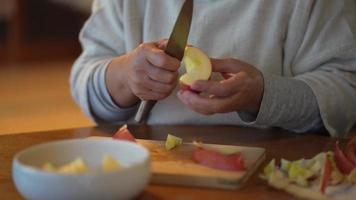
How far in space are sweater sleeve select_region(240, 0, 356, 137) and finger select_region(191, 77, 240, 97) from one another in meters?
0.08

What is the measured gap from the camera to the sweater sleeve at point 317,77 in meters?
1.05

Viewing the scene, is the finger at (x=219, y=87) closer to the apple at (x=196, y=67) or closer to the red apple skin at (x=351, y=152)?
the apple at (x=196, y=67)

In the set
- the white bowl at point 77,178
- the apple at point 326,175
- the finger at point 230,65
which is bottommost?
the apple at point 326,175

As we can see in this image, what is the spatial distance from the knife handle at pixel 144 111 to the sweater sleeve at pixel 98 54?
2 centimetres

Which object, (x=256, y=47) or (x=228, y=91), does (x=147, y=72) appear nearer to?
(x=228, y=91)

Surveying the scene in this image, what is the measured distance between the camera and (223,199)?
2.40 ft

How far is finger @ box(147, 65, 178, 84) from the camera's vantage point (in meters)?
0.97

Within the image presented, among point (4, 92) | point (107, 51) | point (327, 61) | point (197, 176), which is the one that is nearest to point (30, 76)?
point (4, 92)

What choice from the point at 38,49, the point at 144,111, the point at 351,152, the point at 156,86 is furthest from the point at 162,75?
the point at 38,49

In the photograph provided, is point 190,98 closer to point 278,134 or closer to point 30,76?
point 278,134

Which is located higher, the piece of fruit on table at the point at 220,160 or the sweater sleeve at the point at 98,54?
the piece of fruit on table at the point at 220,160

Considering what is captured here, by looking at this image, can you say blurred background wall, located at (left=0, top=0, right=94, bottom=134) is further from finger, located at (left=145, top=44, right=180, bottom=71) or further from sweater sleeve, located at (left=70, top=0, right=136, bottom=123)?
finger, located at (left=145, top=44, right=180, bottom=71)

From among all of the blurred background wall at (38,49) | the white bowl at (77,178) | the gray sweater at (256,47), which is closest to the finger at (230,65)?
the gray sweater at (256,47)

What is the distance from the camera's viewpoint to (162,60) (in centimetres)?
95
